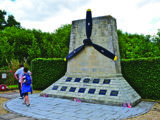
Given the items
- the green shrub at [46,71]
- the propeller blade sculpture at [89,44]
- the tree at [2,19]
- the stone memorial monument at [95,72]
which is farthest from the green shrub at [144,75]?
the tree at [2,19]

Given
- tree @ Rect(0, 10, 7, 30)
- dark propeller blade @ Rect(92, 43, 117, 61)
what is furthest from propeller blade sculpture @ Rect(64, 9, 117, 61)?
A: tree @ Rect(0, 10, 7, 30)

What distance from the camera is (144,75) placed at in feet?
→ 34.2

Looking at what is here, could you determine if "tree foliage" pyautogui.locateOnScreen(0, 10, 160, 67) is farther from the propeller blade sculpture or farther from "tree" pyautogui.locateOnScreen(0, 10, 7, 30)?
the propeller blade sculpture

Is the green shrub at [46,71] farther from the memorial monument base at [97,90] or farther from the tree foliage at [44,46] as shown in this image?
the tree foliage at [44,46]

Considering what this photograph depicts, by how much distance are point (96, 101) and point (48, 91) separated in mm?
3708

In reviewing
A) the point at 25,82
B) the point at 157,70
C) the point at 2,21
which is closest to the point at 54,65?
the point at 25,82

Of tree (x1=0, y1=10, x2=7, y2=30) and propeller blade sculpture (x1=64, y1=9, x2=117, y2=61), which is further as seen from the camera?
tree (x1=0, y1=10, x2=7, y2=30)

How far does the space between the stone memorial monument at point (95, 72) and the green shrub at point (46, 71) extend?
1917mm

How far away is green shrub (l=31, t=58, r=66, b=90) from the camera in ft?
43.2

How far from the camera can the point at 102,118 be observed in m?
5.89

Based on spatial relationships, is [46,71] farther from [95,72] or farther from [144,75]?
[144,75]

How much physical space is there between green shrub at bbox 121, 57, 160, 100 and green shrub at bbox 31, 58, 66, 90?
529cm

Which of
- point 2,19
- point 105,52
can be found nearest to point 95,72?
point 105,52

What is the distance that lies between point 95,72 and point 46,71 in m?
5.33
